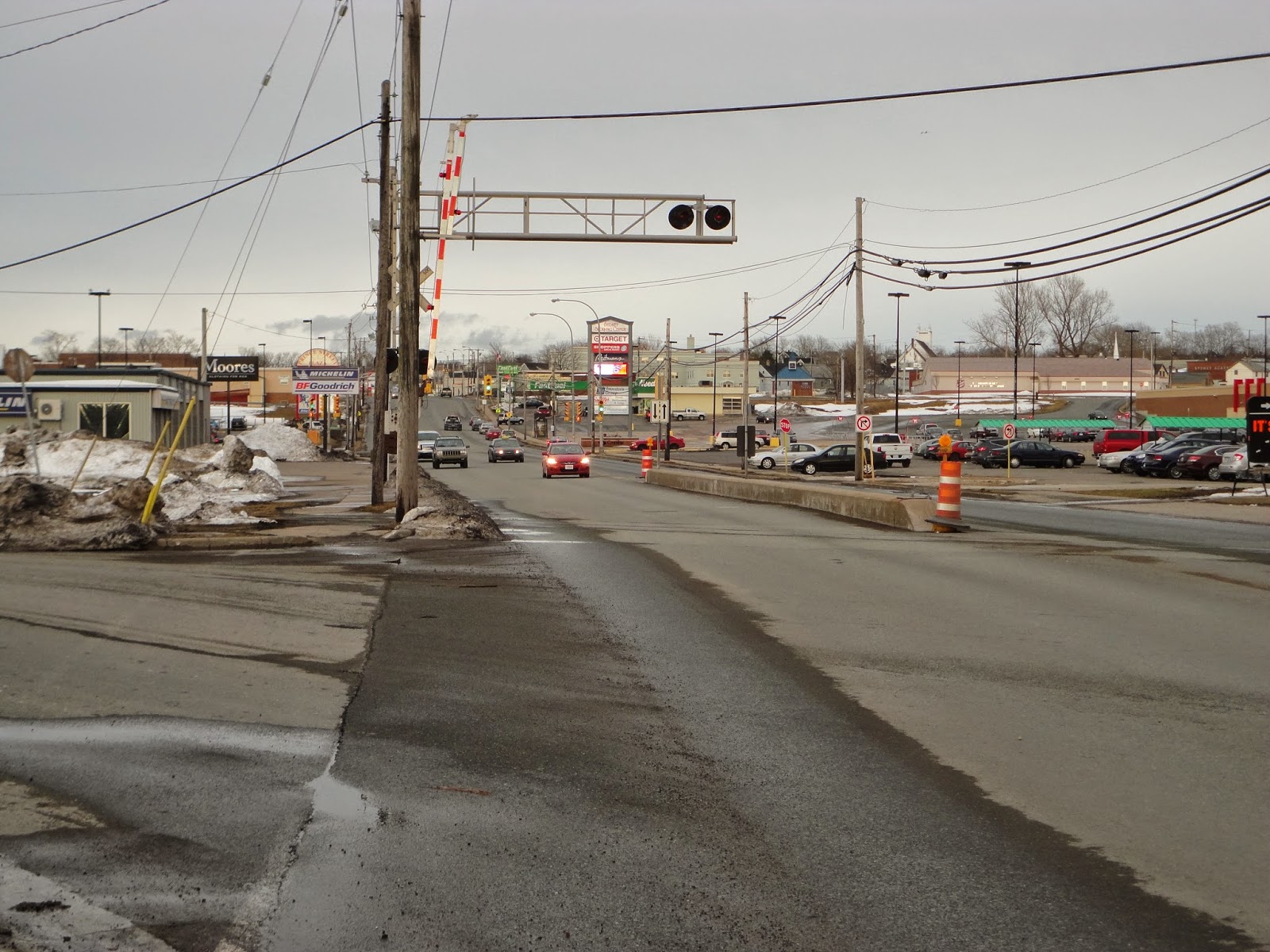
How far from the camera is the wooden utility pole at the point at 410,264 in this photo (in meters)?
21.4

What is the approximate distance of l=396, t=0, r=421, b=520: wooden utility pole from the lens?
21.4 metres

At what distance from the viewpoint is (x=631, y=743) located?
6934 millimetres

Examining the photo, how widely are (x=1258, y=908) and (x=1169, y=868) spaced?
45cm

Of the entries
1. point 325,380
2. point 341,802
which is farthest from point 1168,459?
point 341,802

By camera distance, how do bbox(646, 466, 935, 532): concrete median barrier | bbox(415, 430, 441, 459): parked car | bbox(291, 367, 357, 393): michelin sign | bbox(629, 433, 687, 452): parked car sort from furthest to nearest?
bbox(629, 433, 687, 452): parked car, bbox(415, 430, 441, 459): parked car, bbox(291, 367, 357, 393): michelin sign, bbox(646, 466, 935, 532): concrete median barrier

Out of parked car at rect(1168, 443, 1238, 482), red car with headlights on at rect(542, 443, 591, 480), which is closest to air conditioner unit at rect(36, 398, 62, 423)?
red car with headlights on at rect(542, 443, 591, 480)

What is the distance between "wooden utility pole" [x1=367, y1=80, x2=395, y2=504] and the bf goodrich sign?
70.5m

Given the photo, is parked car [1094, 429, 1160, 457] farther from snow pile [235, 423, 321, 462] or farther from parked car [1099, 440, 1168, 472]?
snow pile [235, 423, 321, 462]

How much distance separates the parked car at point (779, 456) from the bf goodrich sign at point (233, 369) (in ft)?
149

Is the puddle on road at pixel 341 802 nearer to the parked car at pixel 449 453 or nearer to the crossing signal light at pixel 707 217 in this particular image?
the crossing signal light at pixel 707 217

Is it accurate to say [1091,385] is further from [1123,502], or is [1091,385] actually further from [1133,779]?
[1133,779]

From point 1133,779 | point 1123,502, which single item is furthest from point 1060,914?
point 1123,502

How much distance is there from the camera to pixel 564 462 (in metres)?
48.6

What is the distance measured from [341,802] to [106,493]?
50.8 feet
